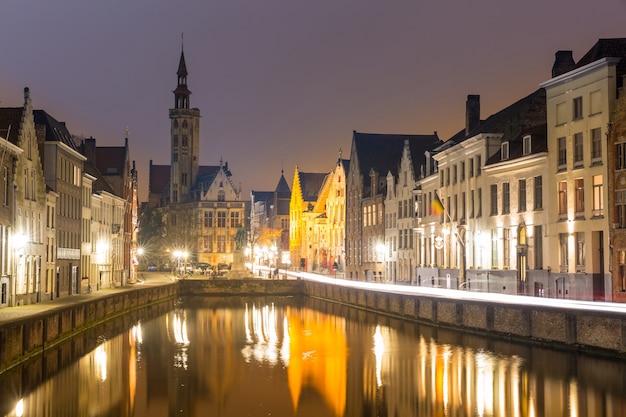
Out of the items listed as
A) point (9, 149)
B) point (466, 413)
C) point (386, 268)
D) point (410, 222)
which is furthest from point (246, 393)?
point (386, 268)

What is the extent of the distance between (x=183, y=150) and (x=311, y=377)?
388ft

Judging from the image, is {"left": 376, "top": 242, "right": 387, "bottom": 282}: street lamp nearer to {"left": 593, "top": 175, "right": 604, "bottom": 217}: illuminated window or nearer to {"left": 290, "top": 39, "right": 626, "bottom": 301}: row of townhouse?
{"left": 290, "top": 39, "right": 626, "bottom": 301}: row of townhouse

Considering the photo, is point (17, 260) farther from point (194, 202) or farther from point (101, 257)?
point (194, 202)

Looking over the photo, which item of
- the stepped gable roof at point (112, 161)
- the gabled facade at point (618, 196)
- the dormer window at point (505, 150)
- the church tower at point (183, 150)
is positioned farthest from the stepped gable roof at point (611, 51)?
the church tower at point (183, 150)

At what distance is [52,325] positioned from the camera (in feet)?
139

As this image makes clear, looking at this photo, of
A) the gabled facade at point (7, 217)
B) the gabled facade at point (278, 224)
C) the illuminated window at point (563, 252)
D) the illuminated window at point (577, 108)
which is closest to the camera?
the gabled facade at point (7, 217)

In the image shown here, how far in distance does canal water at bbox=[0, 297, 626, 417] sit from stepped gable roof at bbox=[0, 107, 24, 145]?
36.1ft

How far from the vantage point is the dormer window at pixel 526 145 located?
57.8 meters

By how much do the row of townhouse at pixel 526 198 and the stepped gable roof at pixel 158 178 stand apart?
88.2 meters

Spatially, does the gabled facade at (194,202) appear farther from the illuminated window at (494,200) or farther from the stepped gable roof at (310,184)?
the illuminated window at (494,200)

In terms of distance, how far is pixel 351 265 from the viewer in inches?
4173

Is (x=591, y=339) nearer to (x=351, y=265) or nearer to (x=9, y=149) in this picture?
(x=9, y=149)

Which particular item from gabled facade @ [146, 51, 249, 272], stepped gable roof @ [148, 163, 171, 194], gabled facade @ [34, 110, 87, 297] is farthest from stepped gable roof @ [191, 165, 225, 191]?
gabled facade @ [34, 110, 87, 297]

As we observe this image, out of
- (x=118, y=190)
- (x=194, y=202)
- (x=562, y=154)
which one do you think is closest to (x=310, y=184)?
(x=194, y=202)
